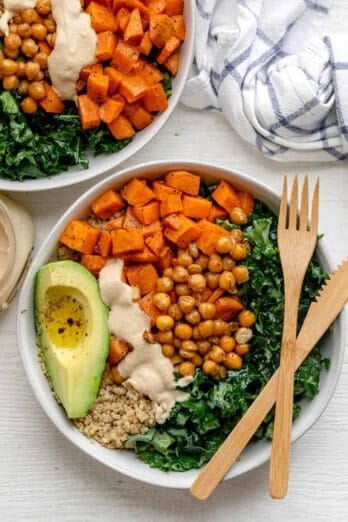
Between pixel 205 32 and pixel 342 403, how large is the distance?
47.2 inches

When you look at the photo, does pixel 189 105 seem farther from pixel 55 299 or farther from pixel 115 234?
pixel 55 299

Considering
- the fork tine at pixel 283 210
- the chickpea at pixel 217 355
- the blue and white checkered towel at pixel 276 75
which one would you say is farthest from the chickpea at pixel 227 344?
the blue and white checkered towel at pixel 276 75

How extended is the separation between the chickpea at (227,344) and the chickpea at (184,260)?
0.77ft

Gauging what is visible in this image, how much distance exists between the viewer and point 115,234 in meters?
2.26

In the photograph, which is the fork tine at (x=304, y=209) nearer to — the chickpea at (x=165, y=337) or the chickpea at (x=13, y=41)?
the chickpea at (x=165, y=337)

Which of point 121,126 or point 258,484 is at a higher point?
point 121,126

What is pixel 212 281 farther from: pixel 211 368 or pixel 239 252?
pixel 211 368

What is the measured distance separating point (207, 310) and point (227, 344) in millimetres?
114

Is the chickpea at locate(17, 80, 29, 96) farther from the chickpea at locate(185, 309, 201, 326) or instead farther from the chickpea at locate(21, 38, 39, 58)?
the chickpea at locate(185, 309, 201, 326)

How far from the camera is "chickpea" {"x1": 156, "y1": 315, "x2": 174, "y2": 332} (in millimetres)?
2234

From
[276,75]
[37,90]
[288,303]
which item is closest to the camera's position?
[288,303]

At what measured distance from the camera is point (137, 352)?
2258 millimetres

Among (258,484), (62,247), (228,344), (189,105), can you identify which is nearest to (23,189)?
(62,247)

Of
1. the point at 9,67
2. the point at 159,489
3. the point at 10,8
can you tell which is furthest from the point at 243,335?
the point at 10,8
